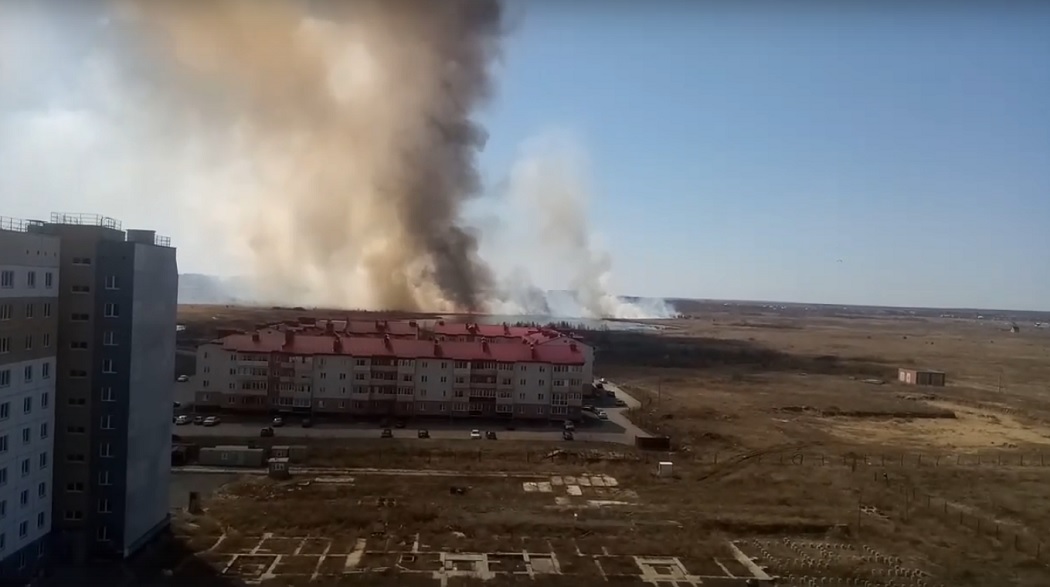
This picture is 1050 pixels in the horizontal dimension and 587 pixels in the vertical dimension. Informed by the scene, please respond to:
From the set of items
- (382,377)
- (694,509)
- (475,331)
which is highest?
(475,331)

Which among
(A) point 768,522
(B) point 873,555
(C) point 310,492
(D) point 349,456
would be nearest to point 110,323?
(C) point 310,492

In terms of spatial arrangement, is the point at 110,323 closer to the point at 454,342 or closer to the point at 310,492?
the point at 310,492

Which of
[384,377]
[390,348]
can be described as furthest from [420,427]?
[390,348]

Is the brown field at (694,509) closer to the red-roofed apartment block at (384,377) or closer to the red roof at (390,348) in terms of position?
the red-roofed apartment block at (384,377)

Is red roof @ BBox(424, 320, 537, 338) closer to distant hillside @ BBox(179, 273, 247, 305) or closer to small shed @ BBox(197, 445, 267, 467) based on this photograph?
small shed @ BBox(197, 445, 267, 467)

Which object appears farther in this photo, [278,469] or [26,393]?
[278,469]

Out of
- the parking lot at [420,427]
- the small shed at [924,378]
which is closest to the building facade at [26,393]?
the parking lot at [420,427]

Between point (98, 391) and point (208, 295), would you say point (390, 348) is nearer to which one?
point (98, 391)
